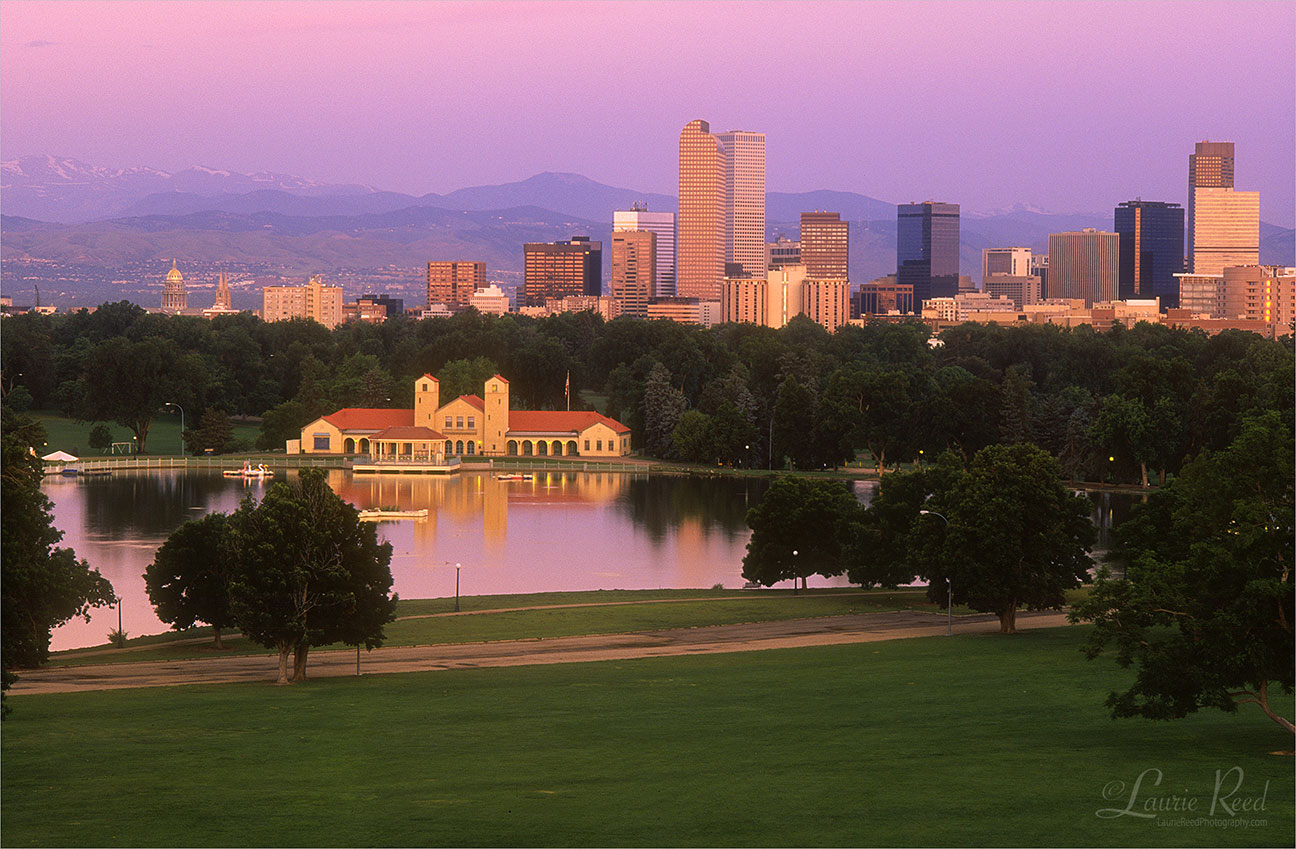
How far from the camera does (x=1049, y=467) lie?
3953 centimetres

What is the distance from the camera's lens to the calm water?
5403 cm

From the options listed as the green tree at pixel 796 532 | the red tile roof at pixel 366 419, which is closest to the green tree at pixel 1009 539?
the green tree at pixel 796 532

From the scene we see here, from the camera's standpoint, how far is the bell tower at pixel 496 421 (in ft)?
366

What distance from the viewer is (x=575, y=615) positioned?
136 ft

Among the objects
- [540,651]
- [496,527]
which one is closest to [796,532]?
[540,651]

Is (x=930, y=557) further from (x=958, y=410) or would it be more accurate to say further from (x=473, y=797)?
(x=958, y=410)

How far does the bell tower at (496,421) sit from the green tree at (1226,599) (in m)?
89.8

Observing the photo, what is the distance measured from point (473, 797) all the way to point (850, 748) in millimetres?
6075

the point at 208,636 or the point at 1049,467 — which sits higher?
the point at 1049,467

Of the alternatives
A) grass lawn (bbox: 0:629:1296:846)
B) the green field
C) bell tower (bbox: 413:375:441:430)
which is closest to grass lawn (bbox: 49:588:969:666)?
grass lawn (bbox: 0:629:1296:846)

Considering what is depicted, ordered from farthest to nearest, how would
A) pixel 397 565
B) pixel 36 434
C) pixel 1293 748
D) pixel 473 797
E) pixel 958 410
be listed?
pixel 958 410
pixel 397 565
pixel 36 434
pixel 1293 748
pixel 473 797

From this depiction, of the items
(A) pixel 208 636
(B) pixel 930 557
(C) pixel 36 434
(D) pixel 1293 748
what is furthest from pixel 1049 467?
(C) pixel 36 434
